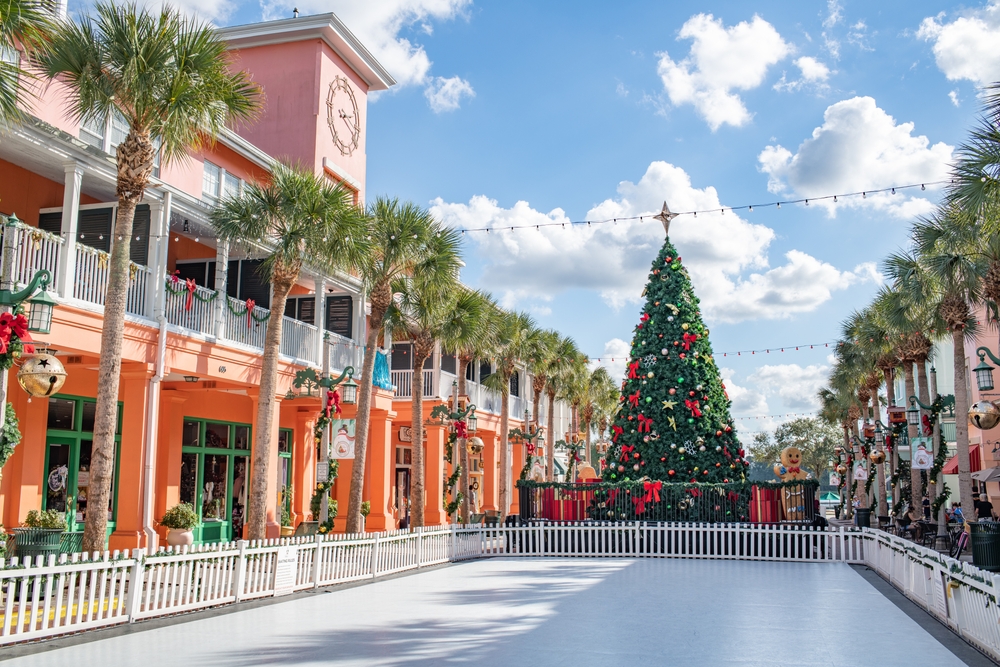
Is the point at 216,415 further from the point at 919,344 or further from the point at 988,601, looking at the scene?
the point at 919,344

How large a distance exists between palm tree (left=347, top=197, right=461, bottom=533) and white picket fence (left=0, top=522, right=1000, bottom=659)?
77.4 inches

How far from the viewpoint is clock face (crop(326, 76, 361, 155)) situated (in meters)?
27.8

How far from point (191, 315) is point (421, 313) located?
610cm

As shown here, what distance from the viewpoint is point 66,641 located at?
28.4ft

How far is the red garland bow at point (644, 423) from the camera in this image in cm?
2255

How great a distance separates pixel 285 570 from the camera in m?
12.7

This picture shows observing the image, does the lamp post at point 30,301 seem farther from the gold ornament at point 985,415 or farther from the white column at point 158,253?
the gold ornament at point 985,415

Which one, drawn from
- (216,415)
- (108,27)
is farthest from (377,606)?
(216,415)

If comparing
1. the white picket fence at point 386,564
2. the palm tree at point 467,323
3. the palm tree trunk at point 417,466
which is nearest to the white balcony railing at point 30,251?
the white picket fence at point 386,564

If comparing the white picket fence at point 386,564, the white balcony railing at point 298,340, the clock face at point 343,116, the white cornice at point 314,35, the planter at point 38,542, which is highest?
the white cornice at point 314,35

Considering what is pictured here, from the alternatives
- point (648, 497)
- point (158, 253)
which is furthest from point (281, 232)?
point (648, 497)

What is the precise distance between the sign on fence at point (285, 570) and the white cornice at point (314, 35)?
18804 millimetres

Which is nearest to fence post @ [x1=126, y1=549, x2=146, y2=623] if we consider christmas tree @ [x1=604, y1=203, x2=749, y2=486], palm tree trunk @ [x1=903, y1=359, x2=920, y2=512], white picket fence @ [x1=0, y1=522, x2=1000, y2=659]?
white picket fence @ [x1=0, y1=522, x2=1000, y2=659]

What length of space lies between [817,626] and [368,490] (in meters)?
18.6
